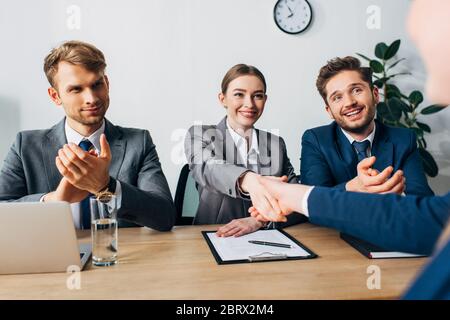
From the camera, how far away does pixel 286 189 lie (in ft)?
3.89

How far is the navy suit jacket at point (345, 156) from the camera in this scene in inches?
78.9

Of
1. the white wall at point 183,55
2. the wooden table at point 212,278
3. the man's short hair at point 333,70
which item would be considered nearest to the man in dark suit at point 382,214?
the wooden table at point 212,278

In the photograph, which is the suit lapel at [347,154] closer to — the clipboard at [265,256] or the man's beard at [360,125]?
the man's beard at [360,125]

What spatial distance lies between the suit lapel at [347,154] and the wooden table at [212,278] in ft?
2.63

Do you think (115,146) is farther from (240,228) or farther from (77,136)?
(240,228)

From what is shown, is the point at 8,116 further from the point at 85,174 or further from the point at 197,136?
the point at 85,174

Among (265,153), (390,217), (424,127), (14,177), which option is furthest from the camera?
(424,127)

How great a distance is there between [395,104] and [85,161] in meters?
2.40

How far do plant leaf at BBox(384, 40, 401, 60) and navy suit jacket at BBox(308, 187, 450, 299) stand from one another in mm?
2396

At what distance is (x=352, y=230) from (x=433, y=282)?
48cm

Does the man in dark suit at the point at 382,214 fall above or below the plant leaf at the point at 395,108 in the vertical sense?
below

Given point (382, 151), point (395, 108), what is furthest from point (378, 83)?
point (382, 151)

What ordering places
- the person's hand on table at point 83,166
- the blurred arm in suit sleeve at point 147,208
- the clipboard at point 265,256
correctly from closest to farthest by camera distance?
the clipboard at point 265,256
the person's hand on table at point 83,166
the blurred arm in suit sleeve at point 147,208

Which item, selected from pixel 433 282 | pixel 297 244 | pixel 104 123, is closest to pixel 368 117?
pixel 297 244
